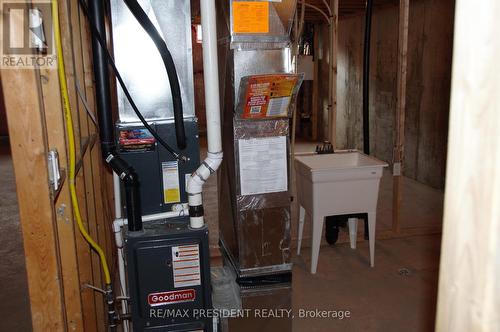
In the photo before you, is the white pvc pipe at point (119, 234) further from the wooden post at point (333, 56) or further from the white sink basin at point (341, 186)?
the wooden post at point (333, 56)

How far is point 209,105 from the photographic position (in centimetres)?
167

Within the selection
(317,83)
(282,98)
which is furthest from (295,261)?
(317,83)

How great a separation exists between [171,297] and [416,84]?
424 cm

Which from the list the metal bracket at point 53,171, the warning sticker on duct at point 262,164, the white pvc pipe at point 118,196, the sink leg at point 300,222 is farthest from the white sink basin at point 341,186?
the metal bracket at point 53,171

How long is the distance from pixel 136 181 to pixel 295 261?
1.77 meters

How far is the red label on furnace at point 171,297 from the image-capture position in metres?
1.79

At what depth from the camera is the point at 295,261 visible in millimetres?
3178

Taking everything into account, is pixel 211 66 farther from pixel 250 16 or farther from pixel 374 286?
pixel 374 286

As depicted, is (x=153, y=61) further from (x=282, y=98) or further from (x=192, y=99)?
(x=282, y=98)

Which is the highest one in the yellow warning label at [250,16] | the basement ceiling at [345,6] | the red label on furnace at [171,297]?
the basement ceiling at [345,6]

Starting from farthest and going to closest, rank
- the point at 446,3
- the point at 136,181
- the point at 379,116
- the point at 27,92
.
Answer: the point at 379,116 → the point at 446,3 → the point at 136,181 → the point at 27,92

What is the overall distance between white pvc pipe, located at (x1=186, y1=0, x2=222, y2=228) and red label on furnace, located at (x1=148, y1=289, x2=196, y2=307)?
29 centimetres

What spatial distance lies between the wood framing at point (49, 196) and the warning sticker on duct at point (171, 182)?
0.33m

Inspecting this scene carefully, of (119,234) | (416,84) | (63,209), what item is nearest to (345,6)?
(416,84)
